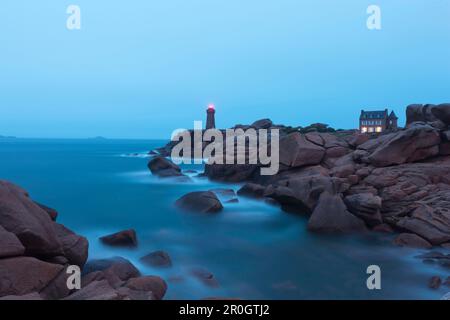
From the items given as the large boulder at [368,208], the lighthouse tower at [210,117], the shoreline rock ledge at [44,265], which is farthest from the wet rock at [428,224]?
the lighthouse tower at [210,117]

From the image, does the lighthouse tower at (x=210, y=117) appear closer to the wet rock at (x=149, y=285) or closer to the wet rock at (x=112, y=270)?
the wet rock at (x=112, y=270)

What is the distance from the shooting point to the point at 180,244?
14.0 meters

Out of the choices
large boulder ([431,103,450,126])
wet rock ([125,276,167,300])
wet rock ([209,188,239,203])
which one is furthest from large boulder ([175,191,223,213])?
large boulder ([431,103,450,126])

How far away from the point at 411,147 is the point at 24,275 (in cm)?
1855

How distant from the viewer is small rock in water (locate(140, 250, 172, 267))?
10961mm

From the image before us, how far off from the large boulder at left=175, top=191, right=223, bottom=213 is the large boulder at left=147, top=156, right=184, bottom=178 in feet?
43.1

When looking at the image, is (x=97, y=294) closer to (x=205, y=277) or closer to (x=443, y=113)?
(x=205, y=277)

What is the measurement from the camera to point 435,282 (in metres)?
9.53

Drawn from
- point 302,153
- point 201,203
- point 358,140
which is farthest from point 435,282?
point 358,140

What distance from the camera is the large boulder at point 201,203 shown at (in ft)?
58.5

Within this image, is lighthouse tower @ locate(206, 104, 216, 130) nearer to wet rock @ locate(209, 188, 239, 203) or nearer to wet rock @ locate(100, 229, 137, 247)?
wet rock @ locate(209, 188, 239, 203)

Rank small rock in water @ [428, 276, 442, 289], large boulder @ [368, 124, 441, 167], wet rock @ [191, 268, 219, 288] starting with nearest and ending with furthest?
1. small rock in water @ [428, 276, 442, 289]
2. wet rock @ [191, 268, 219, 288]
3. large boulder @ [368, 124, 441, 167]

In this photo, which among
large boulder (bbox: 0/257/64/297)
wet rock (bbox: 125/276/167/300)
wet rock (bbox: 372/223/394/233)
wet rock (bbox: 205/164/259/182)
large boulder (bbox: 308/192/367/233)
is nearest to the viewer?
large boulder (bbox: 0/257/64/297)
